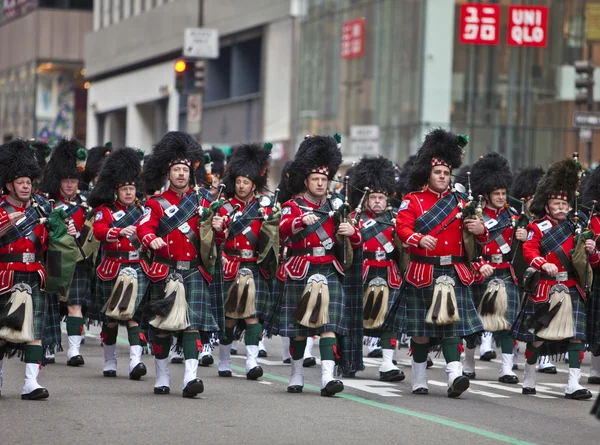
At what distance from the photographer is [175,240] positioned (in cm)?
1103

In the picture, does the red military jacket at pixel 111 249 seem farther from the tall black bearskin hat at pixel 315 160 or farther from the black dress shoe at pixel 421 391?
the black dress shoe at pixel 421 391

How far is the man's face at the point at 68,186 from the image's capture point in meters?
13.9

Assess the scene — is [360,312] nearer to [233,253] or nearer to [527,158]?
[233,253]

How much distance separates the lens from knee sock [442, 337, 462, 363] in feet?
36.8

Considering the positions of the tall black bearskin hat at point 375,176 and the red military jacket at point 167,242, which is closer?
the red military jacket at point 167,242

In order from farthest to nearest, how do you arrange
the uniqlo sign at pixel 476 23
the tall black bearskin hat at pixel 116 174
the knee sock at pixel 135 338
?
1. the uniqlo sign at pixel 476 23
2. the tall black bearskin hat at pixel 116 174
3. the knee sock at pixel 135 338

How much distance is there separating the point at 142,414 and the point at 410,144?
972 inches

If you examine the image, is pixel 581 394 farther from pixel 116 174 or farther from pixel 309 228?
pixel 116 174

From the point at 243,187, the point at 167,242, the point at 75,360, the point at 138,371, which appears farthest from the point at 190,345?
the point at 243,187

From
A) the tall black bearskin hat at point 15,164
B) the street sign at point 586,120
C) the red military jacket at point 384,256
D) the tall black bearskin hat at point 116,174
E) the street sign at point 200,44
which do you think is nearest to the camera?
the tall black bearskin hat at point 15,164

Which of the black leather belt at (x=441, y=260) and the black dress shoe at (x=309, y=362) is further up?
the black leather belt at (x=441, y=260)

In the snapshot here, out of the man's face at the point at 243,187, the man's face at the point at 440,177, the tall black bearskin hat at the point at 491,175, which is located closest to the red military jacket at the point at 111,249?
the man's face at the point at 243,187

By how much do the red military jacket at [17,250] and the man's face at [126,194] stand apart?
2168 mm

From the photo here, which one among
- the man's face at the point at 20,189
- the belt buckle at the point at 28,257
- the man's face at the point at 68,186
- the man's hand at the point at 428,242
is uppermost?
the man's face at the point at 68,186
